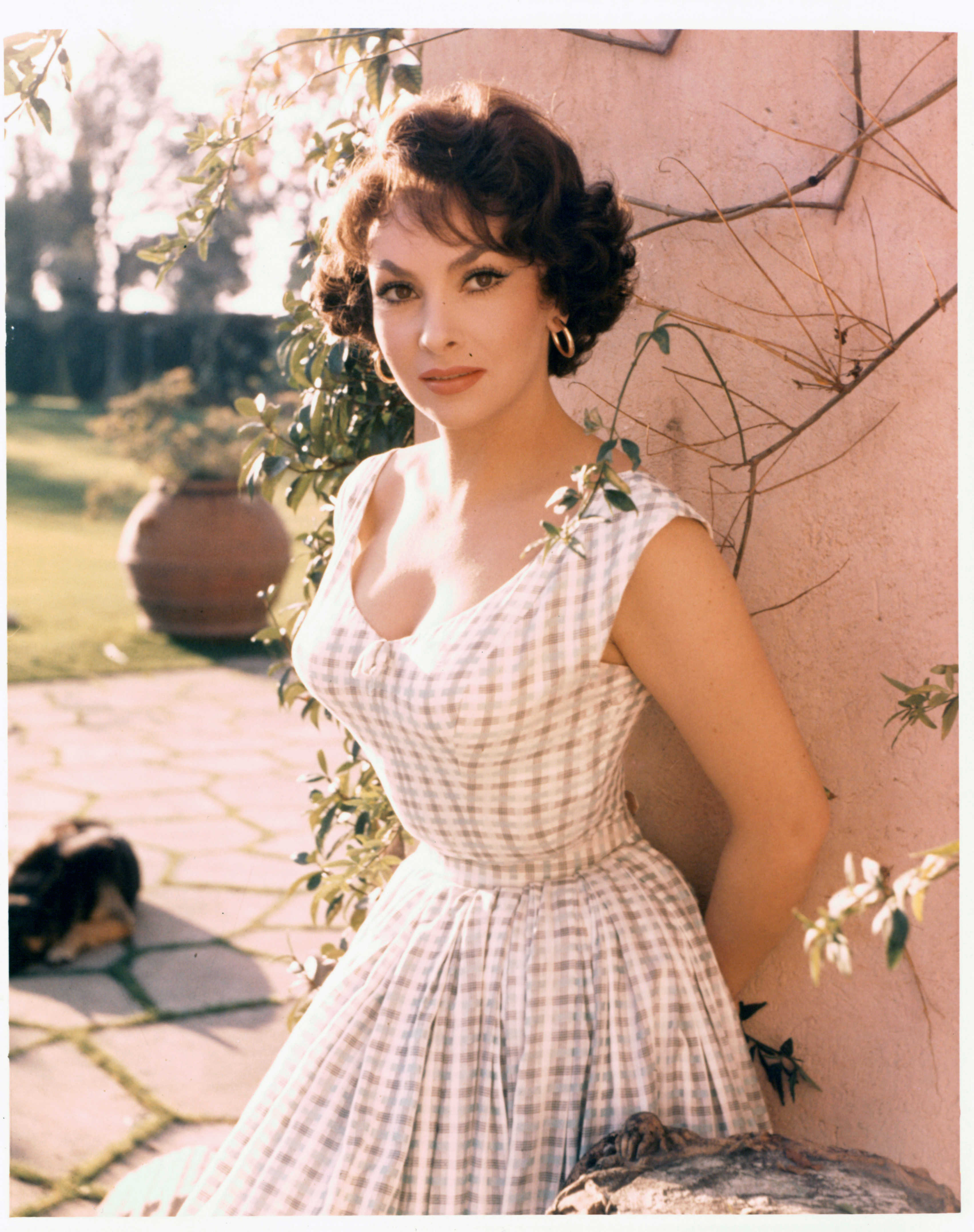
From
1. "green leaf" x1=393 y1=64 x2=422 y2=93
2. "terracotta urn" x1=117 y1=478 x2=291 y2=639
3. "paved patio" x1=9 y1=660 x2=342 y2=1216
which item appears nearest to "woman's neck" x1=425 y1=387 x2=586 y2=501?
"green leaf" x1=393 y1=64 x2=422 y2=93

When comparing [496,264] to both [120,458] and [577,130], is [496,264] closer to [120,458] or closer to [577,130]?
[577,130]

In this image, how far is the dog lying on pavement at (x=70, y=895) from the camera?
331 centimetres

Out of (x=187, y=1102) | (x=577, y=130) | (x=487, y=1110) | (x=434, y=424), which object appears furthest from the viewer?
(x=187, y=1102)

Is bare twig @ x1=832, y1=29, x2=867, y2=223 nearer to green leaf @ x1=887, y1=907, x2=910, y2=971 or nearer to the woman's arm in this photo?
the woman's arm

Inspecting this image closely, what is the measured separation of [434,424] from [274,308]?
0.47 meters

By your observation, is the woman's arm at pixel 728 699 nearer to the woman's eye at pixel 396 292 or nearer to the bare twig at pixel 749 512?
the bare twig at pixel 749 512

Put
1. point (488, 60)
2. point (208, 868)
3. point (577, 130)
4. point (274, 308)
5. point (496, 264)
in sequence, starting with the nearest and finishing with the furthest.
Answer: point (496, 264)
point (577, 130)
point (488, 60)
point (274, 308)
point (208, 868)

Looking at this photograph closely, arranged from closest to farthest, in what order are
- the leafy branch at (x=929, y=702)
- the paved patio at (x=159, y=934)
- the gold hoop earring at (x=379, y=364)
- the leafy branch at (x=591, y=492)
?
1. the leafy branch at (x=591, y=492)
2. the leafy branch at (x=929, y=702)
3. the gold hoop earring at (x=379, y=364)
4. the paved patio at (x=159, y=934)

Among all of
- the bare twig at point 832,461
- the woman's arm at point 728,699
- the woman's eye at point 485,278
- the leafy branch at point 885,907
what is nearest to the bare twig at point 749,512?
the bare twig at point 832,461

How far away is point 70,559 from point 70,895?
5.55 m

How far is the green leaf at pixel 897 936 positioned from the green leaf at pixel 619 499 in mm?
457

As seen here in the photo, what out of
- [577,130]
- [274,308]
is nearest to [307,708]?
[274,308]

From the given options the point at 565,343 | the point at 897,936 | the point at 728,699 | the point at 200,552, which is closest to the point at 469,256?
the point at 565,343

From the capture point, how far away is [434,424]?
201 centimetres
